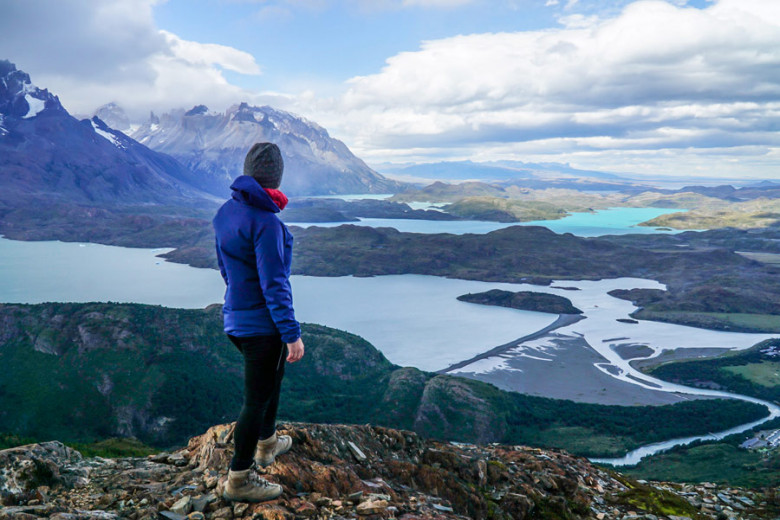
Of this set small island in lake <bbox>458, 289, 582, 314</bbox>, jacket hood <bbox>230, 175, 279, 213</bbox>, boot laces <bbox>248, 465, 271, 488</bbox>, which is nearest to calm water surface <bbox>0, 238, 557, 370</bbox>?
small island in lake <bbox>458, 289, 582, 314</bbox>

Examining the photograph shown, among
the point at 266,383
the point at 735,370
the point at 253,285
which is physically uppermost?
the point at 253,285

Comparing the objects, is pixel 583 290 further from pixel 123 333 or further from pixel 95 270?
pixel 95 270

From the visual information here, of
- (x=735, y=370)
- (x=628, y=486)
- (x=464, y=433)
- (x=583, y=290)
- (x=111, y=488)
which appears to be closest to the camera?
(x=111, y=488)

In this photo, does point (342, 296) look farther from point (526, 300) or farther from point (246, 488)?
point (246, 488)

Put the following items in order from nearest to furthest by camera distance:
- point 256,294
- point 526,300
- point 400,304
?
point 256,294
point 400,304
point 526,300

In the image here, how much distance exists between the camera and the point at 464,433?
46750 millimetres

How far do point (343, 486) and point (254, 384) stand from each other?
197 cm

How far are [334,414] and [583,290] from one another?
303 feet

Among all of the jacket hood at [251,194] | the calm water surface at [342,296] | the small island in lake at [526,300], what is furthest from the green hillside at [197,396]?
the small island in lake at [526,300]

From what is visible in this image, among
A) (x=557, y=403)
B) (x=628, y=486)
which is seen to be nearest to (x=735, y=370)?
(x=557, y=403)

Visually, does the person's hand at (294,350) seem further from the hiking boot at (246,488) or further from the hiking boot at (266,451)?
the hiking boot at (266,451)

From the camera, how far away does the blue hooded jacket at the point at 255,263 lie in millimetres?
4617

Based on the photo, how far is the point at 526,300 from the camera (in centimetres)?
10969

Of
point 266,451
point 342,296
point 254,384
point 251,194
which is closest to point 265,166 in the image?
point 251,194
